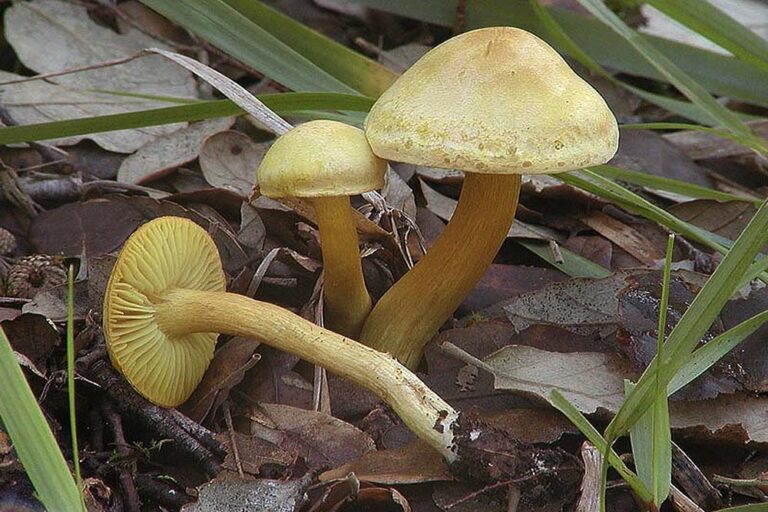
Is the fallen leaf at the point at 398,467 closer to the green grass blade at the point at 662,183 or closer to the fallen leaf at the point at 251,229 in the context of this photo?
the fallen leaf at the point at 251,229

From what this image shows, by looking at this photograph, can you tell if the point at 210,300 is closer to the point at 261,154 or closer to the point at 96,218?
the point at 96,218

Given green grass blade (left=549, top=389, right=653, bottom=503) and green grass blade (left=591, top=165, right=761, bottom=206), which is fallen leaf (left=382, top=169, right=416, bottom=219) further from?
green grass blade (left=549, top=389, right=653, bottom=503)

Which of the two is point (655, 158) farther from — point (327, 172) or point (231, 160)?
point (327, 172)

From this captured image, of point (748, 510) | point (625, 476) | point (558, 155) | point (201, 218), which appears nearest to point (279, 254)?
point (201, 218)

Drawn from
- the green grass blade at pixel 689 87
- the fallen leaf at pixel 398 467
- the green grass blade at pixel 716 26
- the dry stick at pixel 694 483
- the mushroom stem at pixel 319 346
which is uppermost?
the green grass blade at pixel 716 26

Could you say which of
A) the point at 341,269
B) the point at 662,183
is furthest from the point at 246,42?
the point at 662,183

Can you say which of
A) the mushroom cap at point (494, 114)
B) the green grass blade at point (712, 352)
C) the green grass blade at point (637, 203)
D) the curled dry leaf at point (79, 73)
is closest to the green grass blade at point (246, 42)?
the curled dry leaf at point (79, 73)
